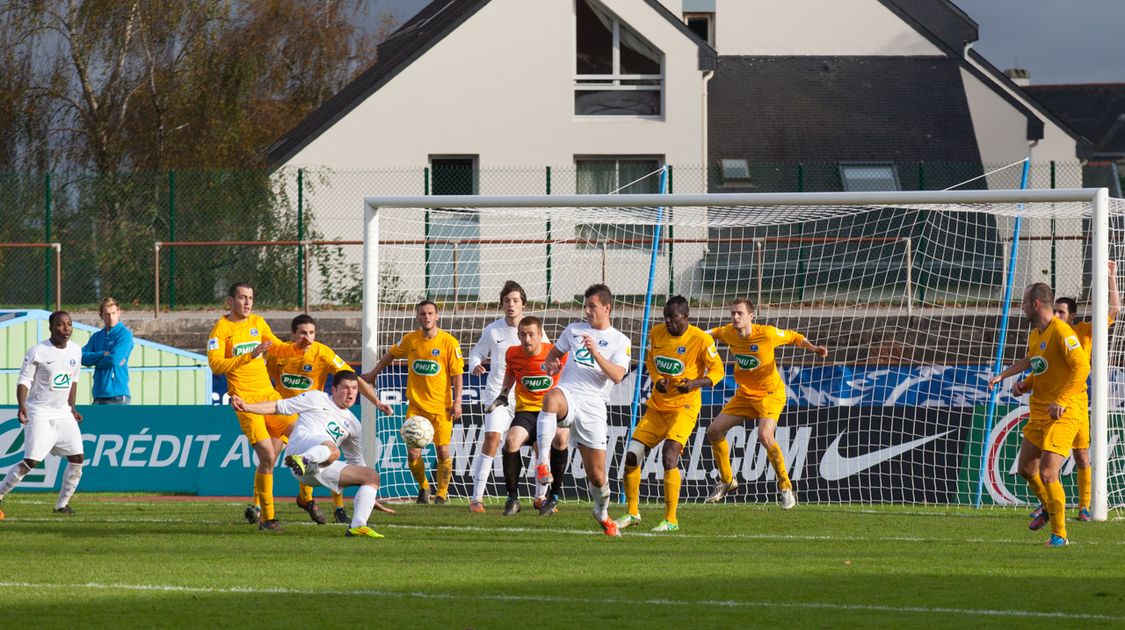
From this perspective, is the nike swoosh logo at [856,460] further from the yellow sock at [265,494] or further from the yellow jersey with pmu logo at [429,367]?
the yellow sock at [265,494]

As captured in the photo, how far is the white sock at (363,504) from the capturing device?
9930mm

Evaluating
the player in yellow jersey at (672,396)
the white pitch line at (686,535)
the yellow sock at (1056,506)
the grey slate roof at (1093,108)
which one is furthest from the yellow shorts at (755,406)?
the grey slate roof at (1093,108)

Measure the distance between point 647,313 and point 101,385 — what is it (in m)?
5.84

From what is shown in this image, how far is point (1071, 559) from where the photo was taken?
354 inches

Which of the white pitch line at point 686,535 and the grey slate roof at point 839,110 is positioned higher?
the grey slate roof at point 839,110

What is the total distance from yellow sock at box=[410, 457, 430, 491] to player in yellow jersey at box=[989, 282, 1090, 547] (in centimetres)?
541

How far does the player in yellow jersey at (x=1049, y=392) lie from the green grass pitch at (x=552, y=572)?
22.8 inches

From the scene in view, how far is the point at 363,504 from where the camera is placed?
32.6ft

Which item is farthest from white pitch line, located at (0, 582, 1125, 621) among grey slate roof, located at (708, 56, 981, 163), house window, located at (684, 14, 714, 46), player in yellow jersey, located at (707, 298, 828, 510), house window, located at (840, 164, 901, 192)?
house window, located at (684, 14, 714, 46)

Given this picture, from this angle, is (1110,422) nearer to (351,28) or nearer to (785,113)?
(785,113)

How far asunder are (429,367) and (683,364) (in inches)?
107

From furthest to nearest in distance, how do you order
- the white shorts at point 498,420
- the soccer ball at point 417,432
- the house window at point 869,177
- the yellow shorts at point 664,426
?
the house window at point 869,177
the white shorts at point 498,420
the soccer ball at point 417,432
the yellow shorts at point 664,426

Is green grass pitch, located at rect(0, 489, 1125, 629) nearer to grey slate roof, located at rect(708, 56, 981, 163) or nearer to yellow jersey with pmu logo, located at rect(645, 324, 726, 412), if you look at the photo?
yellow jersey with pmu logo, located at rect(645, 324, 726, 412)

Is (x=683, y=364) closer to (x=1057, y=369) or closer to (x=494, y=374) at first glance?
(x=494, y=374)
